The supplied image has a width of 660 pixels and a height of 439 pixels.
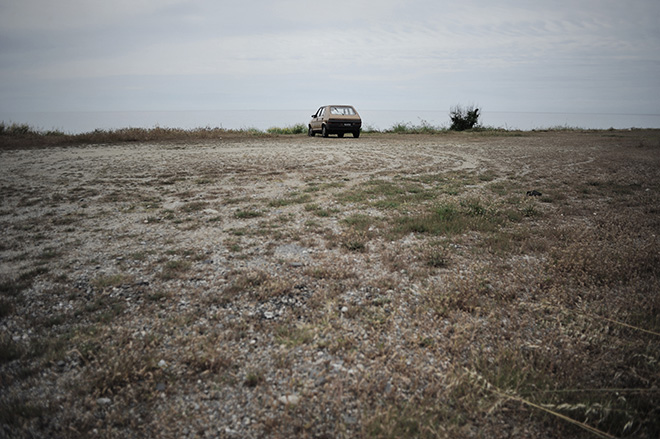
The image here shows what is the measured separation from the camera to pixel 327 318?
2865 millimetres

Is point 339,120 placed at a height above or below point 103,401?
above

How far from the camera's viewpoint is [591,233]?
4.80 meters

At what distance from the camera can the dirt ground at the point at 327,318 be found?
200cm

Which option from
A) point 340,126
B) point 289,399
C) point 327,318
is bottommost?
point 289,399

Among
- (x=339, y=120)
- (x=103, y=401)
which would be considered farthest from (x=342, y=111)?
(x=103, y=401)

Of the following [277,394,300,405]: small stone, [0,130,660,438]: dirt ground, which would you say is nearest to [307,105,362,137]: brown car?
[0,130,660,438]: dirt ground

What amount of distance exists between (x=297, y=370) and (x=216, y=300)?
1.18m

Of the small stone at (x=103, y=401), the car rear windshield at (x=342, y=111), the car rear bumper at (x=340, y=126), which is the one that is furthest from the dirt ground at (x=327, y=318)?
the car rear windshield at (x=342, y=111)

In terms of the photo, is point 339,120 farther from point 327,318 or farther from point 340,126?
point 327,318

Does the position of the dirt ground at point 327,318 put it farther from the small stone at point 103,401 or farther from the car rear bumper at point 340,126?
the car rear bumper at point 340,126

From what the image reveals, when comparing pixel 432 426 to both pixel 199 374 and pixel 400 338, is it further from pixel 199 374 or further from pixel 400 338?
pixel 199 374

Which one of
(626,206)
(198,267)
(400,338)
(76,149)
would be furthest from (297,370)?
(76,149)

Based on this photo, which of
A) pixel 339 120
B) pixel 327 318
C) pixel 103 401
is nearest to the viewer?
pixel 103 401

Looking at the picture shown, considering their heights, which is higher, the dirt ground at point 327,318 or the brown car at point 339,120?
the brown car at point 339,120
